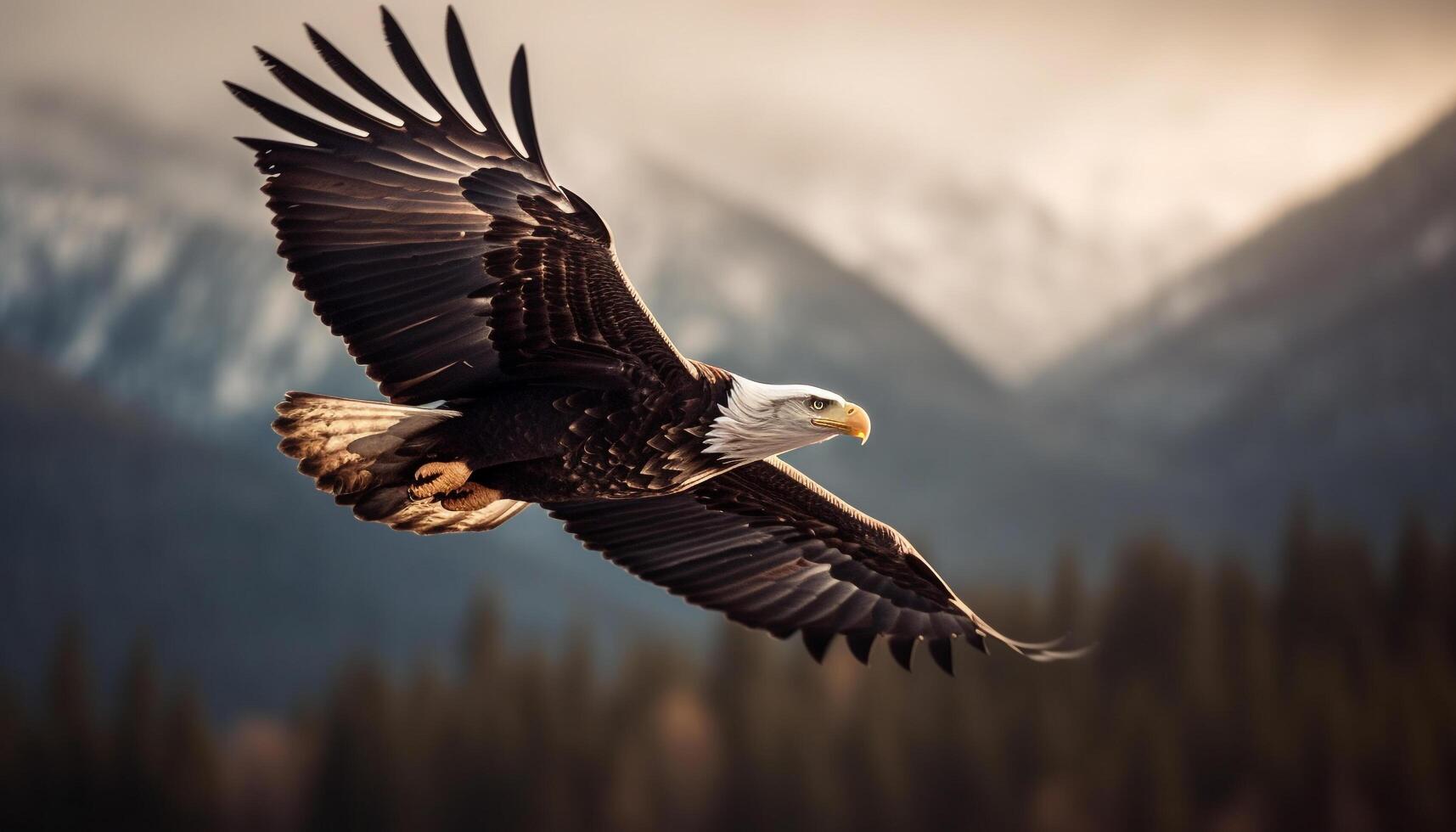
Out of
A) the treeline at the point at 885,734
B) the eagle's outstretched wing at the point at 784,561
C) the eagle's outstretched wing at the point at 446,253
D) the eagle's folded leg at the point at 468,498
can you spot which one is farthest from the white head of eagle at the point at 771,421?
the treeline at the point at 885,734

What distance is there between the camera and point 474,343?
7.34 m

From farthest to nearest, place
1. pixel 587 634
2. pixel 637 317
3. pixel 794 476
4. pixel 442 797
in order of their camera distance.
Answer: pixel 587 634 → pixel 442 797 → pixel 794 476 → pixel 637 317

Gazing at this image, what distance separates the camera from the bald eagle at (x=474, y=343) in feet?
22.9

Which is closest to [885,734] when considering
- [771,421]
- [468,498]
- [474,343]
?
[468,498]

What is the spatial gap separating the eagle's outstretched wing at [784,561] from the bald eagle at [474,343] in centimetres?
157

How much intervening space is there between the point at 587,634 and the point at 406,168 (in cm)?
6573

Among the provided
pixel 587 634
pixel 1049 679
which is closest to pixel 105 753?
pixel 587 634

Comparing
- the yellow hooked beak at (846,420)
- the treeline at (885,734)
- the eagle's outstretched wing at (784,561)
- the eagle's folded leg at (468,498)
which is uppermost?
the treeline at (885,734)

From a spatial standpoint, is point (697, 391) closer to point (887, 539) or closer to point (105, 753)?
point (887, 539)

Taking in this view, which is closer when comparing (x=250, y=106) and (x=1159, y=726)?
(x=250, y=106)

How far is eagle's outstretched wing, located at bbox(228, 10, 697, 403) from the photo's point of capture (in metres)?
6.93

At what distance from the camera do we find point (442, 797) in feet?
192

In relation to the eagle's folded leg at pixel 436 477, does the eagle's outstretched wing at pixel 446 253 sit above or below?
above

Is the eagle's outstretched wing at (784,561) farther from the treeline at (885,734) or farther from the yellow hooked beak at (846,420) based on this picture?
the treeline at (885,734)
